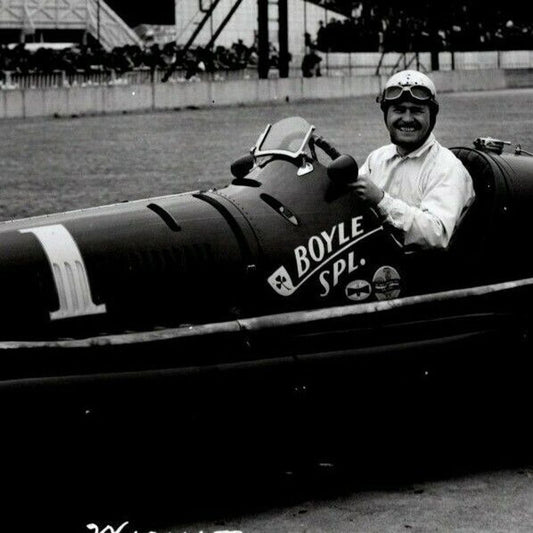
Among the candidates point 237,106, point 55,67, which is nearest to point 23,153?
point 237,106

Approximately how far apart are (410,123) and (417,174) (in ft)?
0.68

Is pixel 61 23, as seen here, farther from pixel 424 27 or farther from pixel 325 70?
pixel 424 27

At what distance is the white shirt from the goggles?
185 millimetres

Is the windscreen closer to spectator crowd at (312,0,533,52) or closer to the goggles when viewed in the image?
the goggles

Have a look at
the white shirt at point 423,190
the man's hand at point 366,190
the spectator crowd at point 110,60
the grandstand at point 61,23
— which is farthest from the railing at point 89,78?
the man's hand at point 366,190

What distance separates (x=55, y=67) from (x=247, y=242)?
2977cm

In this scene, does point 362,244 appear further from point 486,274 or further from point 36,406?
point 36,406

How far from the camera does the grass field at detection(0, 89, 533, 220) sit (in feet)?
44.8

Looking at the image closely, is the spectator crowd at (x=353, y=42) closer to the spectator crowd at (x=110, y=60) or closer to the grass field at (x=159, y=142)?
the spectator crowd at (x=110, y=60)

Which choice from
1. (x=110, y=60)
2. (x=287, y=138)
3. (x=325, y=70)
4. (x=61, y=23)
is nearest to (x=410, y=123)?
(x=287, y=138)

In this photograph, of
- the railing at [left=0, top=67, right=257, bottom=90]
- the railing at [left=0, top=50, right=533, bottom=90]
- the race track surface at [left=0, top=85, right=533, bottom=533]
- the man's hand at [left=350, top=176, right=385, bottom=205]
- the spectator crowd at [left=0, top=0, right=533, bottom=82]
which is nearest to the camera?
the race track surface at [left=0, top=85, right=533, bottom=533]

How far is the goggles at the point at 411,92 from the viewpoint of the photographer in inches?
203

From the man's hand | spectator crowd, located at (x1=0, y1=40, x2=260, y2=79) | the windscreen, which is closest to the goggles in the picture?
the windscreen

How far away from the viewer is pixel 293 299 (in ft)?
15.2
